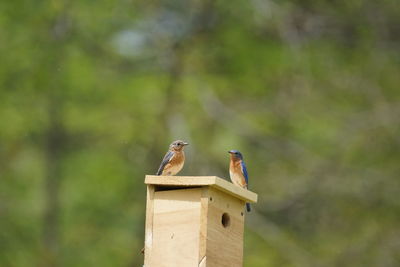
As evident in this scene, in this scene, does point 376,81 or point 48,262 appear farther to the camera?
point 376,81

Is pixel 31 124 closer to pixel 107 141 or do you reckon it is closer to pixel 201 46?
pixel 107 141

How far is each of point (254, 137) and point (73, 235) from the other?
9.92 feet

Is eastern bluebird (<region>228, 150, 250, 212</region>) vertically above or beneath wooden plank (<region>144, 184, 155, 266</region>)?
above

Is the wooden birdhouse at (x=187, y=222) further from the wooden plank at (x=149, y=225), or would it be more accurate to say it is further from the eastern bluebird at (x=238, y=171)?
the eastern bluebird at (x=238, y=171)

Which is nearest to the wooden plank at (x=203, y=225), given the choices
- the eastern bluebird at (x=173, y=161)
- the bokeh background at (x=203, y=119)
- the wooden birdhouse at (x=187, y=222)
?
the wooden birdhouse at (x=187, y=222)

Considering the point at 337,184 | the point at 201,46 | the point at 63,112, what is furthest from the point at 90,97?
the point at 337,184

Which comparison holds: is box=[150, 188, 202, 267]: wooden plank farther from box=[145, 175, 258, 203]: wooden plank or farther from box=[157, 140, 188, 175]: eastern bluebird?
box=[157, 140, 188, 175]: eastern bluebird

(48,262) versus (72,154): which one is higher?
(72,154)

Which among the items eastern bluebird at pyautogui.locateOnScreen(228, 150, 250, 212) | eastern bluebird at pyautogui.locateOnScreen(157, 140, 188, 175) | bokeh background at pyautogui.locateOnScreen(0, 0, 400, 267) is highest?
bokeh background at pyautogui.locateOnScreen(0, 0, 400, 267)

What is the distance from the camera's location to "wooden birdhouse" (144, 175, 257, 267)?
6027mm

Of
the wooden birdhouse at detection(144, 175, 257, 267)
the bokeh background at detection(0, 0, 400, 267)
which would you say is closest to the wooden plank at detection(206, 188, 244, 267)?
the wooden birdhouse at detection(144, 175, 257, 267)

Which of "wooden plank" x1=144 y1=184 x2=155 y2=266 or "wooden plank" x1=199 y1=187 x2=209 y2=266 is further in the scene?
"wooden plank" x1=144 y1=184 x2=155 y2=266

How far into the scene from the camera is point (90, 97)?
1612 cm

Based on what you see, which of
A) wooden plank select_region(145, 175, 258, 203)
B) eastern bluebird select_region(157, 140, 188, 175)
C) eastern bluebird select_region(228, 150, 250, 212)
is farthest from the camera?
eastern bluebird select_region(228, 150, 250, 212)
